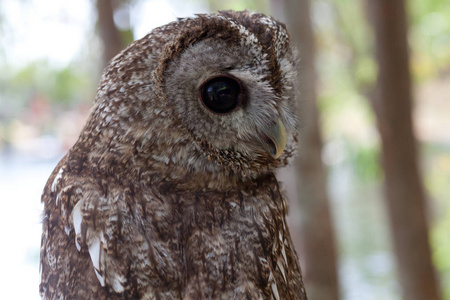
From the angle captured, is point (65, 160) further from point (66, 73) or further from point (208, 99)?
point (66, 73)

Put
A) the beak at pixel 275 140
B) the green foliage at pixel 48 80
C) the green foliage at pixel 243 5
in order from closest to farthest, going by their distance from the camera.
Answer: the beak at pixel 275 140 → the green foliage at pixel 243 5 → the green foliage at pixel 48 80

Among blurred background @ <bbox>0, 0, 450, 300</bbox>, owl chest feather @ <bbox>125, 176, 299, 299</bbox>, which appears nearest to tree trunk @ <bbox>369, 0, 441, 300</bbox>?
blurred background @ <bbox>0, 0, 450, 300</bbox>

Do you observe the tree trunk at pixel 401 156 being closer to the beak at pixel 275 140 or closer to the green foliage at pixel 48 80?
the beak at pixel 275 140

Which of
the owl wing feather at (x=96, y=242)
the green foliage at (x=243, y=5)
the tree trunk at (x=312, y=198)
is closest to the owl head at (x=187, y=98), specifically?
the owl wing feather at (x=96, y=242)

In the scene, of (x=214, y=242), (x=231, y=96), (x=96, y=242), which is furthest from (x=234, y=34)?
(x=96, y=242)

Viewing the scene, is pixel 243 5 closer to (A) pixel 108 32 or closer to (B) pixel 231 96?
(A) pixel 108 32

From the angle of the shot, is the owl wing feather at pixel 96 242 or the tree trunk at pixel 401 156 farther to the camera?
the tree trunk at pixel 401 156

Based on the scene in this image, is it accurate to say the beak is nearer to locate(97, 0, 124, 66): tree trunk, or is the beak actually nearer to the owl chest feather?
the owl chest feather

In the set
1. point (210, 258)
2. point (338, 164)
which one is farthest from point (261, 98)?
point (338, 164)
